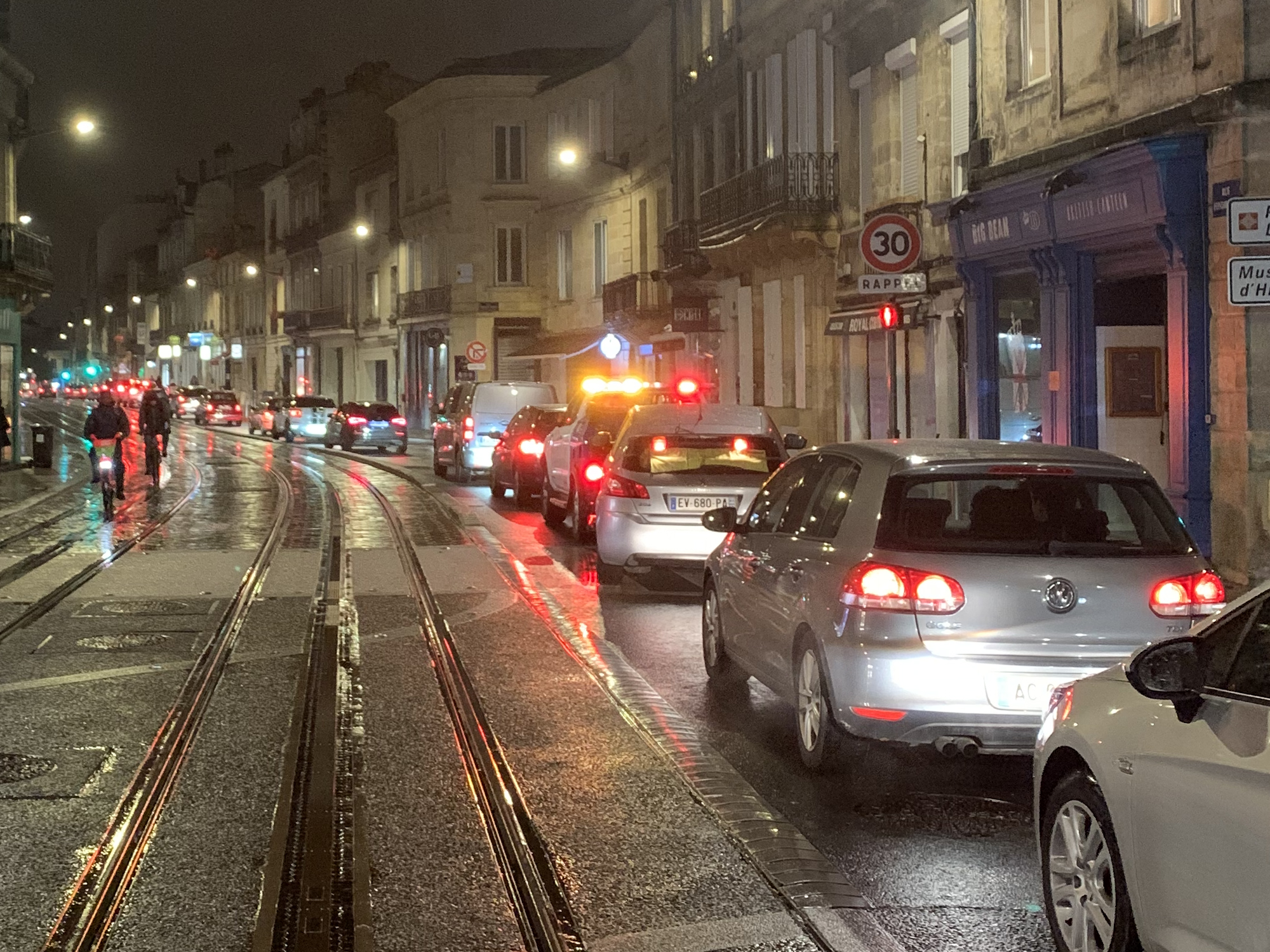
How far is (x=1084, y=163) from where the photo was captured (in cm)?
1767

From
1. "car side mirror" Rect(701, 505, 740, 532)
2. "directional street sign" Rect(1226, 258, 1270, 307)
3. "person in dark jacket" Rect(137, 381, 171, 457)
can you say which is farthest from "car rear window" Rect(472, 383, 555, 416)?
"directional street sign" Rect(1226, 258, 1270, 307)

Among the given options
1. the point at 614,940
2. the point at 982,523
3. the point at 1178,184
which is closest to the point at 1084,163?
the point at 1178,184

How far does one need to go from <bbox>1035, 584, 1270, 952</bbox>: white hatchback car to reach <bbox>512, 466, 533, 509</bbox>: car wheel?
2050 cm

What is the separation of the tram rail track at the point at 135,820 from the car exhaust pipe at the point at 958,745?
10.4 feet

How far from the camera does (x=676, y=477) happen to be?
582 inches

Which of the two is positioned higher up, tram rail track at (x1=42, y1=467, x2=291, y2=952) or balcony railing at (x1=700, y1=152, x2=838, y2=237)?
balcony railing at (x1=700, y1=152, x2=838, y2=237)

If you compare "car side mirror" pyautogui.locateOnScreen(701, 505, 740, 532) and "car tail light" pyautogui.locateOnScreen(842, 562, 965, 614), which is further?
"car side mirror" pyautogui.locateOnScreen(701, 505, 740, 532)

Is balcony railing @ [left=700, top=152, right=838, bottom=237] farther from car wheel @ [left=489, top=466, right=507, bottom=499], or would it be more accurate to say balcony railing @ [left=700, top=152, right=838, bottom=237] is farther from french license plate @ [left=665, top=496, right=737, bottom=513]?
french license plate @ [left=665, top=496, right=737, bottom=513]

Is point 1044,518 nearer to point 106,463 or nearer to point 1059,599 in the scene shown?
point 1059,599

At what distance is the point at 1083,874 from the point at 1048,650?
224 centimetres

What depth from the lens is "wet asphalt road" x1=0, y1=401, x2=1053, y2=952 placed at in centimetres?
564

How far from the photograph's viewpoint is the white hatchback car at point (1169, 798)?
3877 millimetres

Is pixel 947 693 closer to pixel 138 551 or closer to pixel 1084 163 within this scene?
pixel 1084 163

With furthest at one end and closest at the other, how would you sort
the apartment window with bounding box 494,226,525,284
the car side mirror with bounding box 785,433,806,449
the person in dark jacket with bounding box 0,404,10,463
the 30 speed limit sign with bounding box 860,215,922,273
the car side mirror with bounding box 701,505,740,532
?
the apartment window with bounding box 494,226,525,284 → the person in dark jacket with bounding box 0,404,10,463 → the 30 speed limit sign with bounding box 860,215,922,273 → the car side mirror with bounding box 785,433,806,449 → the car side mirror with bounding box 701,505,740,532
